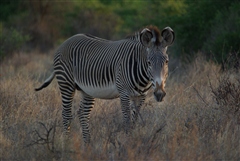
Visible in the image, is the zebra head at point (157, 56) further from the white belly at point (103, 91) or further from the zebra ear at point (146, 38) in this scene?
the white belly at point (103, 91)

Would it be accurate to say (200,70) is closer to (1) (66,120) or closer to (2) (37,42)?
(1) (66,120)

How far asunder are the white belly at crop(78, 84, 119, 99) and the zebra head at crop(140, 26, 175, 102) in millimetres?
882

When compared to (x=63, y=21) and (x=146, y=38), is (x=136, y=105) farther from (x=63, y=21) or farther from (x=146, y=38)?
→ (x=63, y=21)

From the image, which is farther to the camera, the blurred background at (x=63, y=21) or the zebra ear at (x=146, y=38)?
the blurred background at (x=63, y=21)

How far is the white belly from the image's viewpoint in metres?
7.56

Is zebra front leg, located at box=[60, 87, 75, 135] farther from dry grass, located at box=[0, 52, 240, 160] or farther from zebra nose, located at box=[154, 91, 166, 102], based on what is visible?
zebra nose, located at box=[154, 91, 166, 102]

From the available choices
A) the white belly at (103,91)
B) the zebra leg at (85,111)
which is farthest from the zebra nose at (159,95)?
the zebra leg at (85,111)

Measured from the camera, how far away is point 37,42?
27.1 m

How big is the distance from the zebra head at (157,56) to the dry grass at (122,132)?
55 centimetres

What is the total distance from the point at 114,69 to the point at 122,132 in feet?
3.49

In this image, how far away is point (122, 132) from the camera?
6.92 m

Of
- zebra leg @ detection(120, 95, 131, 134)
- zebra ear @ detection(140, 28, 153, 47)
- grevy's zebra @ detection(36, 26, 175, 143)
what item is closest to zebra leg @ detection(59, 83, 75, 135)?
grevy's zebra @ detection(36, 26, 175, 143)

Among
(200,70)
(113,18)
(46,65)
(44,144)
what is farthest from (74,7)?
(44,144)

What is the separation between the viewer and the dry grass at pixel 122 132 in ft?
20.1
